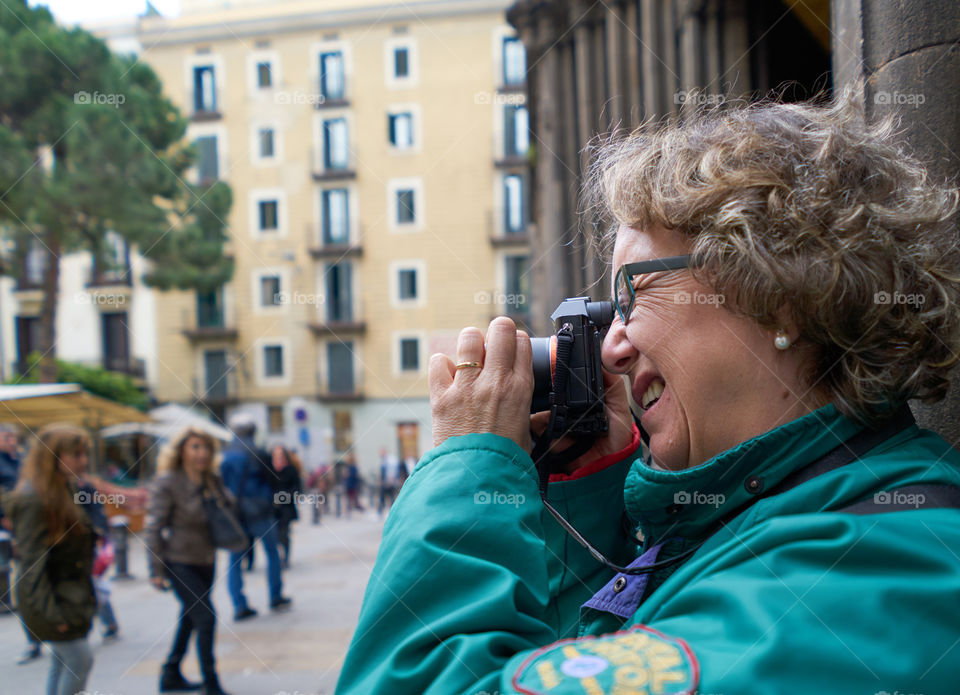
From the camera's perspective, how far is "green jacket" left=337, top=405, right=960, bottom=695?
0.75 metres

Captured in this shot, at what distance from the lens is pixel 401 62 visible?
2652cm

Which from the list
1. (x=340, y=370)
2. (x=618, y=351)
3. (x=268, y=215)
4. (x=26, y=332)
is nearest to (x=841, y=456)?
(x=618, y=351)

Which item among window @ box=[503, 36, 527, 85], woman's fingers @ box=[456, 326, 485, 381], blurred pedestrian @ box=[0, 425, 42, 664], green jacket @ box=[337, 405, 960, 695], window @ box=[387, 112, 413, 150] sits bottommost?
blurred pedestrian @ box=[0, 425, 42, 664]

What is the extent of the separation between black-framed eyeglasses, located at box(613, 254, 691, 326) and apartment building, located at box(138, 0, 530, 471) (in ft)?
76.2

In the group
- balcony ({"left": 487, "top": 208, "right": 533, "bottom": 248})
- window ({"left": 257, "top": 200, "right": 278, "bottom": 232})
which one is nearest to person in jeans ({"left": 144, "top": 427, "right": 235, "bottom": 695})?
balcony ({"left": 487, "top": 208, "right": 533, "bottom": 248})

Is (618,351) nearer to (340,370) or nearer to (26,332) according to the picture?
(340,370)

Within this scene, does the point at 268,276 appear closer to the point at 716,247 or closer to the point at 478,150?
the point at 478,150

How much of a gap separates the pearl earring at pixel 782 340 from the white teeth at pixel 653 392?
185 millimetres

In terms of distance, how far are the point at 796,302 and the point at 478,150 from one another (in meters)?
25.6

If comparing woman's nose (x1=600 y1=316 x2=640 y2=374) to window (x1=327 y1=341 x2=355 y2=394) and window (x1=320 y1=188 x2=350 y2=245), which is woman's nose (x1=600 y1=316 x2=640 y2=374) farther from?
window (x1=320 y1=188 x2=350 y2=245)

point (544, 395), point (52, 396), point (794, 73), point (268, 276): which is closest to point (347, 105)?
point (268, 276)

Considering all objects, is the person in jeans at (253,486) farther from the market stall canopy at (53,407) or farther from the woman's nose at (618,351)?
the woman's nose at (618,351)

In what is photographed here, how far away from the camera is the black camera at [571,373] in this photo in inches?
46.8

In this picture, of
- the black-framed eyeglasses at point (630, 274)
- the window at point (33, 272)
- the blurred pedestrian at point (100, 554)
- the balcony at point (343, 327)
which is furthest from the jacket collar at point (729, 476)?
the balcony at point (343, 327)
